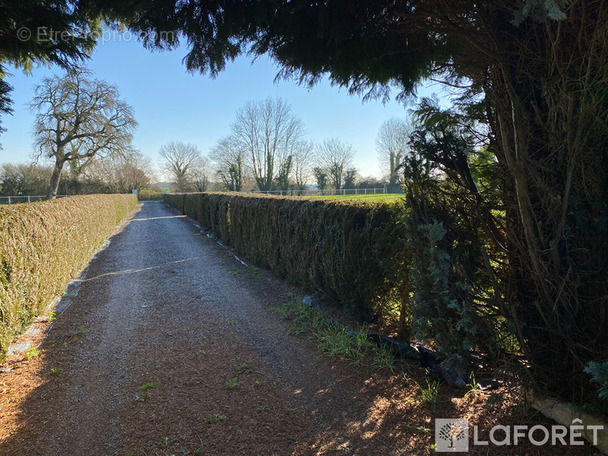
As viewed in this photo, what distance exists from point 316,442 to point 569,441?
1.63 metres

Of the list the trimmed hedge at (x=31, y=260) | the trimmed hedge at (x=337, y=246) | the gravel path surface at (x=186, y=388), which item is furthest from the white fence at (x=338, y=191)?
the gravel path surface at (x=186, y=388)

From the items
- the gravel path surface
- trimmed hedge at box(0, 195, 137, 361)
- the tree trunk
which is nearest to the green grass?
the gravel path surface

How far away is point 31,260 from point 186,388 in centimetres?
312

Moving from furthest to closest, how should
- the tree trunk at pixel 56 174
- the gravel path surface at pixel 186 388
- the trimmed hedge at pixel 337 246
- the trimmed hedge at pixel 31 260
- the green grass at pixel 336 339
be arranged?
the tree trunk at pixel 56 174, the trimmed hedge at pixel 337 246, the trimmed hedge at pixel 31 260, the green grass at pixel 336 339, the gravel path surface at pixel 186 388

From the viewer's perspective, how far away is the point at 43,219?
210 inches

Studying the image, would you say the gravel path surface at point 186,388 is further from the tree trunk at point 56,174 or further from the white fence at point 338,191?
the white fence at point 338,191

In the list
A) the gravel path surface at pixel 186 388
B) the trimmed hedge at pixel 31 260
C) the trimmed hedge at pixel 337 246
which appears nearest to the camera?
the gravel path surface at pixel 186 388

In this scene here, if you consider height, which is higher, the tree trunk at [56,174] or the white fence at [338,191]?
the tree trunk at [56,174]

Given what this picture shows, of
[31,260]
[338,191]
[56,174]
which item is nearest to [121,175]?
[56,174]

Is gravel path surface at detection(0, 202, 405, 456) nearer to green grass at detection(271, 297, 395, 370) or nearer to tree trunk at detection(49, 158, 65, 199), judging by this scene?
green grass at detection(271, 297, 395, 370)

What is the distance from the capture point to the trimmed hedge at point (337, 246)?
397 centimetres

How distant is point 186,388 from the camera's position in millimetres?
3039

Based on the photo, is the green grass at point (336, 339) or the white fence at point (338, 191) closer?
the green grass at point (336, 339)

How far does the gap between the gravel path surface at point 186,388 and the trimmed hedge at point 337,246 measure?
957 millimetres
